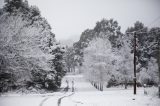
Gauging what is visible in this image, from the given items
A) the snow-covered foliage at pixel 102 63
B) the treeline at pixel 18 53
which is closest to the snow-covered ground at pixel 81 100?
the treeline at pixel 18 53

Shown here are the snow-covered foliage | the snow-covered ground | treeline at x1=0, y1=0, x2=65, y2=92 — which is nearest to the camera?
the snow-covered ground

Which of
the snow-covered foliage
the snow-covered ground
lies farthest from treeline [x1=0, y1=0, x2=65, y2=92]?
the snow-covered foliage

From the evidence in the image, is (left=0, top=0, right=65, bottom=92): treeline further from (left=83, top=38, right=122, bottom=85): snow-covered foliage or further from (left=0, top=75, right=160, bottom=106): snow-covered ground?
(left=83, top=38, right=122, bottom=85): snow-covered foliage

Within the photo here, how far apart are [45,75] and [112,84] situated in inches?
1007

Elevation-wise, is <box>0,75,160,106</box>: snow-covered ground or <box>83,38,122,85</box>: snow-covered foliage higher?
<box>83,38,122,85</box>: snow-covered foliage

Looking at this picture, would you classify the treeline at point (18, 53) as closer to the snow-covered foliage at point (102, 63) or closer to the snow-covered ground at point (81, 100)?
the snow-covered ground at point (81, 100)

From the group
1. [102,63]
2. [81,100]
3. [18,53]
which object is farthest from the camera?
[102,63]

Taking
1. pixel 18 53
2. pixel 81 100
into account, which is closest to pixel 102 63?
pixel 18 53

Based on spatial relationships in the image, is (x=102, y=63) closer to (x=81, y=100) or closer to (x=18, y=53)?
(x=18, y=53)

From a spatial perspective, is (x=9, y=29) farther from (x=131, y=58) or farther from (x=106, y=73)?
(x=131, y=58)

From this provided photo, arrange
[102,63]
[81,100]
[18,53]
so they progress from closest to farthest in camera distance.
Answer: [81,100] < [18,53] < [102,63]

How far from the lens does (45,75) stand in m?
35.7

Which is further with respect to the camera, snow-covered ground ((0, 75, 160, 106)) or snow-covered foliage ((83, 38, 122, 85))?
snow-covered foliage ((83, 38, 122, 85))

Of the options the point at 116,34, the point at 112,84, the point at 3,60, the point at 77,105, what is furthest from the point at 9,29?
the point at 116,34
